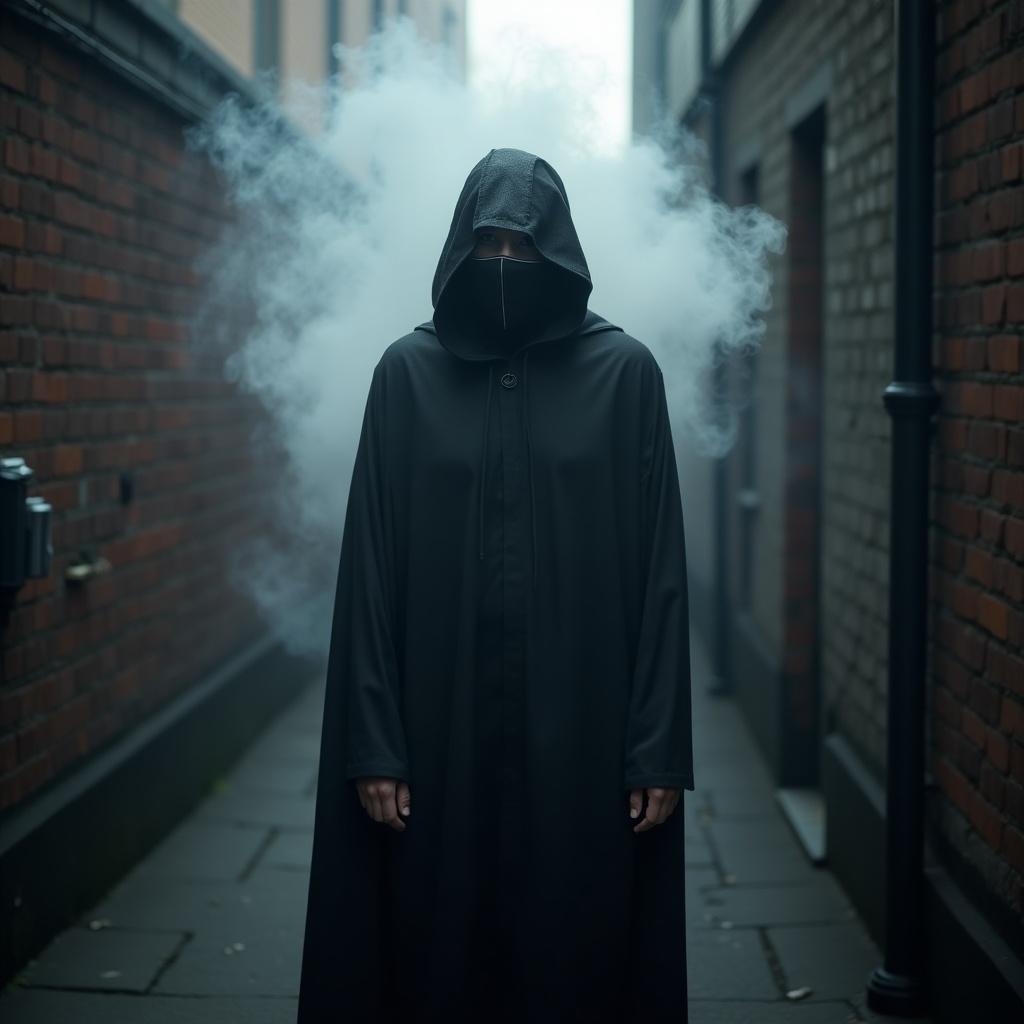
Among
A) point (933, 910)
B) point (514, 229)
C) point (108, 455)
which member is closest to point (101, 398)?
point (108, 455)

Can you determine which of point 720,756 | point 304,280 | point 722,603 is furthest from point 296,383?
point 722,603

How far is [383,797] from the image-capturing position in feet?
9.45

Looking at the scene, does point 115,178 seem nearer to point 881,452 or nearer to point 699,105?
point 881,452

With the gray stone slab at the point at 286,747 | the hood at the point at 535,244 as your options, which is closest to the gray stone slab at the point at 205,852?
the gray stone slab at the point at 286,747

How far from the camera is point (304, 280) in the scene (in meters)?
6.09

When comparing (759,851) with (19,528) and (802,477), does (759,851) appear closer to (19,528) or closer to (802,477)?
(802,477)

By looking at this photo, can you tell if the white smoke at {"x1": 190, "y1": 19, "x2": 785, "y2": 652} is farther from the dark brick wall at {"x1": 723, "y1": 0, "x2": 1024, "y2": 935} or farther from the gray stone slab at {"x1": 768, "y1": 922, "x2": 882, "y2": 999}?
the gray stone slab at {"x1": 768, "y1": 922, "x2": 882, "y2": 999}

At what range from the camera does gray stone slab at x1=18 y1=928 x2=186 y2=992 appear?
4070mm

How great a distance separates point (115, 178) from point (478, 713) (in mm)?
2994

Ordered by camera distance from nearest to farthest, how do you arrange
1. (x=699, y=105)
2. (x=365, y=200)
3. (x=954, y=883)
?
1. (x=954, y=883)
2. (x=365, y=200)
3. (x=699, y=105)

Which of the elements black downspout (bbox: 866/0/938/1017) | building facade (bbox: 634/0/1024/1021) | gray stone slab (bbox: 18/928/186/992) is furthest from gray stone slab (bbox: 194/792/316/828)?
black downspout (bbox: 866/0/938/1017)

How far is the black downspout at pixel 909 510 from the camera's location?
3.68 meters

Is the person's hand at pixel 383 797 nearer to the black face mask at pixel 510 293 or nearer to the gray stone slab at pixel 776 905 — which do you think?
the black face mask at pixel 510 293

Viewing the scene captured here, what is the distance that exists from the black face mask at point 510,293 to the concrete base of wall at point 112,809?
2142 millimetres
